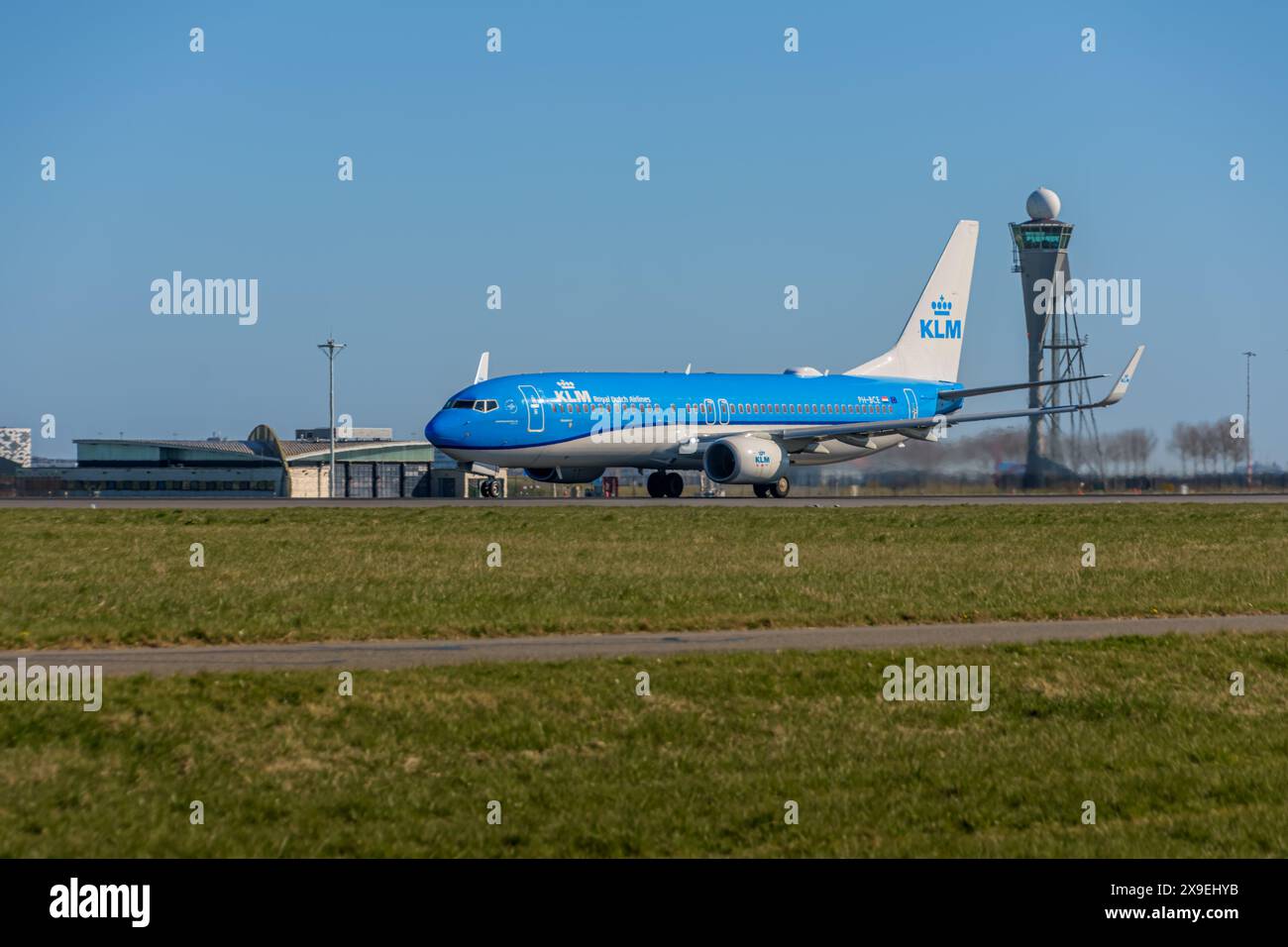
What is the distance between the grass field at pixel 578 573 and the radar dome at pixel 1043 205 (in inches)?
2871

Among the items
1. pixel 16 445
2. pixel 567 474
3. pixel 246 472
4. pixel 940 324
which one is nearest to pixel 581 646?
pixel 567 474

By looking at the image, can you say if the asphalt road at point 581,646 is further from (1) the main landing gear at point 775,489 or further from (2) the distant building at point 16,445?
(2) the distant building at point 16,445

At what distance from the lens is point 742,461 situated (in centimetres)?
5688

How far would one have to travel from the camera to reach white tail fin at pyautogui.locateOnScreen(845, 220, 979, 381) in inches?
2704

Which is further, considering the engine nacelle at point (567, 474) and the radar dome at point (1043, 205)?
the radar dome at point (1043, 205)

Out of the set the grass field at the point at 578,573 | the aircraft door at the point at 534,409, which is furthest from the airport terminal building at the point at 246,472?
the grass field at the point at 578,573

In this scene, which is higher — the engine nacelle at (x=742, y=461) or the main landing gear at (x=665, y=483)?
the engine nacelle at (x=742, y=461)

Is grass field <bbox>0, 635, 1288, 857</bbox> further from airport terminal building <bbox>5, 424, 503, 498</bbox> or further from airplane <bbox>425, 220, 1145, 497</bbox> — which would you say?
airport terminal building <bbox>5, 424, 503, 498</bbox>

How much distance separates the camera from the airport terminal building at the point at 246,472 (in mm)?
91688

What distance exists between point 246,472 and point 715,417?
47.6 meters

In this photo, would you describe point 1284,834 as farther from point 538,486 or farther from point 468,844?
point 538,486

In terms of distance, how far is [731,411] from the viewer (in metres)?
59.8
